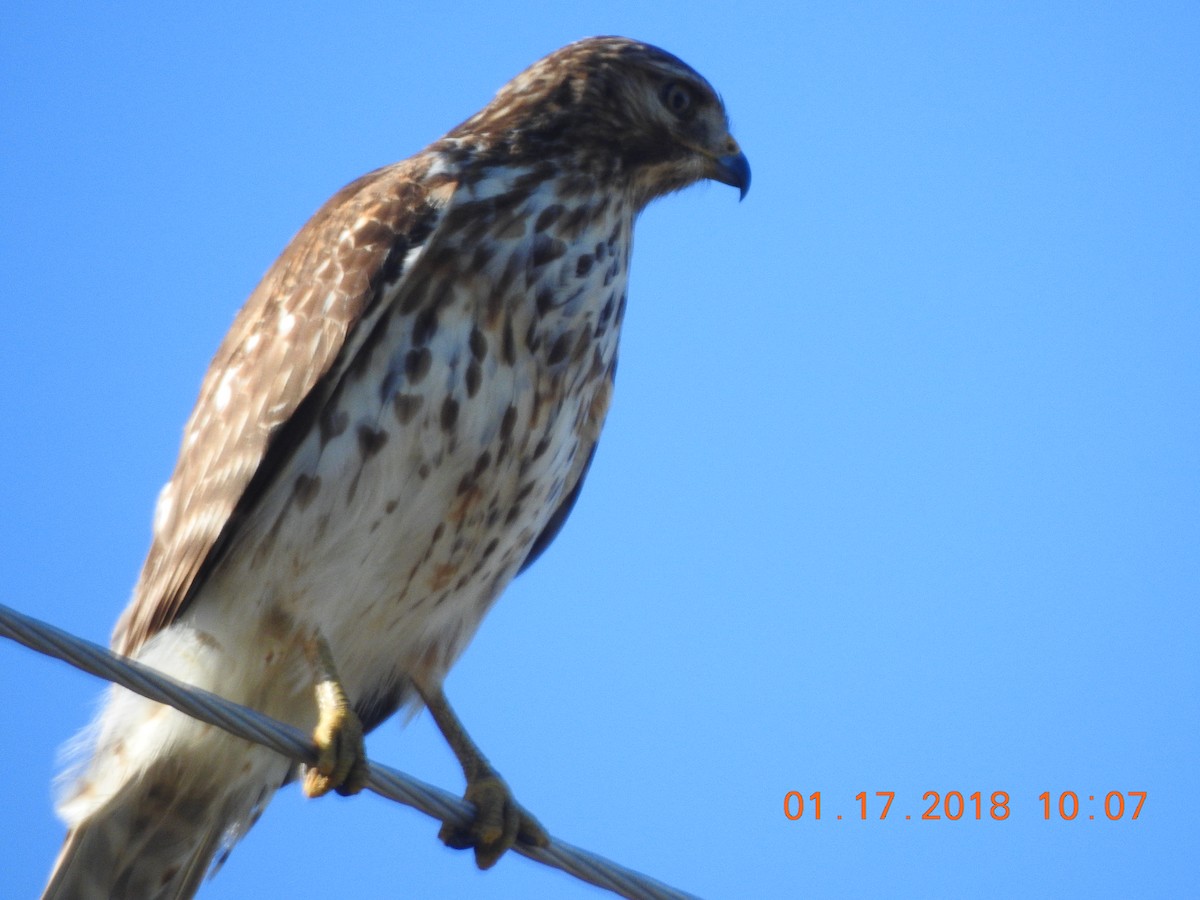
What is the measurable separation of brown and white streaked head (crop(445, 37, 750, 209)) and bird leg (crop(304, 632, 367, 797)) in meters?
1.59

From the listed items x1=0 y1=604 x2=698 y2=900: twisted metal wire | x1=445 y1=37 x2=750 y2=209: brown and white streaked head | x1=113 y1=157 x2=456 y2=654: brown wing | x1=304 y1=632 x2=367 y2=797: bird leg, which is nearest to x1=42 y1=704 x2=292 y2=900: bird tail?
x1=113 y1=157 x2=456 y2=654: brown wing

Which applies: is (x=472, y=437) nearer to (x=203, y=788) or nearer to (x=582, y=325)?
(x=582, y=325)

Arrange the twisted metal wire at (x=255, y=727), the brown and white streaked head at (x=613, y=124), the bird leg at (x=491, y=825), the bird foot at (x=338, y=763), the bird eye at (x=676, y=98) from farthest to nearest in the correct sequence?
the bird eye at (x=676, y=98) < the brown and white streaked head at (x=613, y=124) < the bird leg at (x=491, y=825) < the bird foot at (x=338, y=763) < the twisted metal wire at (x=255, y=727)

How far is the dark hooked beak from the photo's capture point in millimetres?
5531

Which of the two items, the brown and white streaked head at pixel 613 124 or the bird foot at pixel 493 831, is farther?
the brown and white streaked head at pixel 613 124

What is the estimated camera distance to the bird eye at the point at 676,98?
17.8 feet

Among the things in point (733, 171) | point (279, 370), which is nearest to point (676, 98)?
point (733, 171)

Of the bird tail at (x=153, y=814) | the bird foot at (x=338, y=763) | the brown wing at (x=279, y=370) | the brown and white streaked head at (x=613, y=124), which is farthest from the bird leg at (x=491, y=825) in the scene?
the brown and white streaked head at (x=613, y=124)

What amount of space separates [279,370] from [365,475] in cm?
41

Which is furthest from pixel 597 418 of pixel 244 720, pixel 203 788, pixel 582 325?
pixel 244 720

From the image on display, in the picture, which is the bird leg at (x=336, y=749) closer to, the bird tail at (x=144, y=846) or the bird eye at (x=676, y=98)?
the bird tail at (x=144, y=846)

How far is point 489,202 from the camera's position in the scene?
4.66 metres

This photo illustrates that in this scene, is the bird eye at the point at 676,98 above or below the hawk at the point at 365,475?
above

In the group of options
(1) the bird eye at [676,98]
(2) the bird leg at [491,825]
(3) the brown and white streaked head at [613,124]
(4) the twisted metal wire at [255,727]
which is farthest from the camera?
(1) the bird eye at [676,98]
